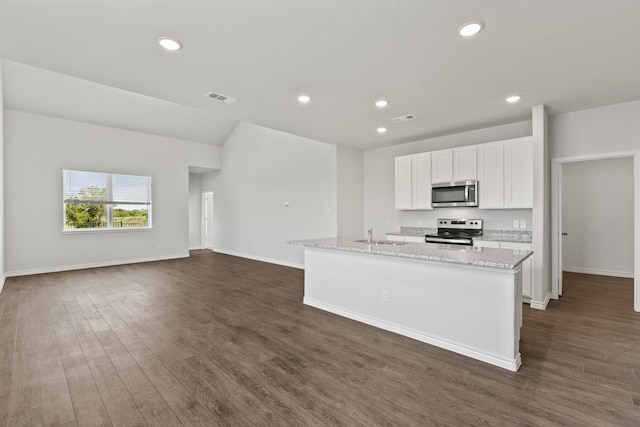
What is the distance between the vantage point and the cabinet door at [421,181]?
5376 mm

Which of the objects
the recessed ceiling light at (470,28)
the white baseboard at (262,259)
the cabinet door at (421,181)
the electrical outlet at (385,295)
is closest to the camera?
the recessed ceiling light at (470,28)

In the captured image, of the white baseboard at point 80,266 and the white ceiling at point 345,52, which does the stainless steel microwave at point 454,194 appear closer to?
the white ceiling at point 345,52

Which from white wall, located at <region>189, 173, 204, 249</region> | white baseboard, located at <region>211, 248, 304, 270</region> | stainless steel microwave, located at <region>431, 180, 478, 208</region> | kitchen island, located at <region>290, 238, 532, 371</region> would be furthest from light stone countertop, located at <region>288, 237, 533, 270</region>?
white wall, located at <region>189, 173, 204, 249</region>

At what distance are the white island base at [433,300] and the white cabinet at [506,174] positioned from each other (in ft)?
7.17

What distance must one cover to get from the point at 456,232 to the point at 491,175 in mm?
1138

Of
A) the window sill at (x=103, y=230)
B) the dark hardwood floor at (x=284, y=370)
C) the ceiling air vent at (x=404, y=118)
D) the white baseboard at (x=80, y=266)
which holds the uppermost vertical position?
the ceiling air vent at (x=404, y=118)

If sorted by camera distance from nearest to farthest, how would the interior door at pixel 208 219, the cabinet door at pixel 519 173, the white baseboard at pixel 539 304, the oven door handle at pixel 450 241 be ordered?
1. the white baseboard at pixel 539 304
2. the cabinet door at pixel 519 173
3. the oven door handle at pixel 450 241
4. the interior door at pixel 208 219

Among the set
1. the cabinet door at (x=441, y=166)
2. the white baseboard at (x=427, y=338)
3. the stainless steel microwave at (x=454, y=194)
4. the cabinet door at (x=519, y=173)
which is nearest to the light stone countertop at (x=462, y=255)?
the white baseboard at (x=427, y=338)

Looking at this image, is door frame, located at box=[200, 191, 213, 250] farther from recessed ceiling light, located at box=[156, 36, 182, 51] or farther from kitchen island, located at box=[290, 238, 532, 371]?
recessed ceiling light, located at box=[156, 36, 182, 51]

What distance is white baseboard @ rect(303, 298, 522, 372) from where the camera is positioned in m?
2.56

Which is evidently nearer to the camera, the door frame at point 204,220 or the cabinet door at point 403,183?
the cabinet door at point 403,183

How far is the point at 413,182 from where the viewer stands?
5578 millimetres

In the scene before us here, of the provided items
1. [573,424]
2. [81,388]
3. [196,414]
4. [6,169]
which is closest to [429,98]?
[573,424]

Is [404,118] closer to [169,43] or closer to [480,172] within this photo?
[480,172]
